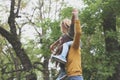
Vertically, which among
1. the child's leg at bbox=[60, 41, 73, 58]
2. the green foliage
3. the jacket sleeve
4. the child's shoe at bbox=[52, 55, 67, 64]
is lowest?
the green foliage

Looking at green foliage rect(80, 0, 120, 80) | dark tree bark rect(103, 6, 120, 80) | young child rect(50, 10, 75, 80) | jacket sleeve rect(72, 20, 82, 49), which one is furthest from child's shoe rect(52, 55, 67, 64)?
dark tree bark rect(103, 6, 120, 80)

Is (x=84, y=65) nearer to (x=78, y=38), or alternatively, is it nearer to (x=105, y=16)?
(x=105, y=16)

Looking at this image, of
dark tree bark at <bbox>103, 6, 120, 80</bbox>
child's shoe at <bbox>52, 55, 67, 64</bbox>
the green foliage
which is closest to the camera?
child's shoe at <bbox>52, 55, 67, 64</bbox>

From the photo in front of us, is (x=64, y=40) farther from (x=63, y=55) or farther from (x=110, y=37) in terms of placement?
(x=110, y=37)

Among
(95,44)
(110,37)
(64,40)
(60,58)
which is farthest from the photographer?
(110,37)

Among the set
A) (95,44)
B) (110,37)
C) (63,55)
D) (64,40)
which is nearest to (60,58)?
(63,55)

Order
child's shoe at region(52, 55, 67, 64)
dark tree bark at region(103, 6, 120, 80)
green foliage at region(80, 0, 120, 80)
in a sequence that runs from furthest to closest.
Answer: dark tree bark at region(103, 6, 120, 80), green foliage at region(80, 0, 120, 80), child's shoe at region(52, 55, 67, 64)

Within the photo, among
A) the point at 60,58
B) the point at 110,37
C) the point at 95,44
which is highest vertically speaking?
the point at 60,58

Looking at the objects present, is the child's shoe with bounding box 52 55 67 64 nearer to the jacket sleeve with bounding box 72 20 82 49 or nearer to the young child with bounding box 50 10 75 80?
the young child with bounding box 50 10 75 80

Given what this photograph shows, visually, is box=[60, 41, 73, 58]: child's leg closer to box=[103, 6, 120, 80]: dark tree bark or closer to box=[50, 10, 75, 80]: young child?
box=[50, 10, 75, 80]: young child

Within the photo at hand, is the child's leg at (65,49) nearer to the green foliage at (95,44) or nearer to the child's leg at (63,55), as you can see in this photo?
the child's leg at (63,55)

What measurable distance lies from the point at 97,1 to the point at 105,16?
1.24m

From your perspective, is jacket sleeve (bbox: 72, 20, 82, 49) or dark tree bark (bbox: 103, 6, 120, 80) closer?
jacket sleeve (bbox: 72, 20, 82, 49)

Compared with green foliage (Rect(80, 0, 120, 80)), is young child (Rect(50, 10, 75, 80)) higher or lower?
higher
